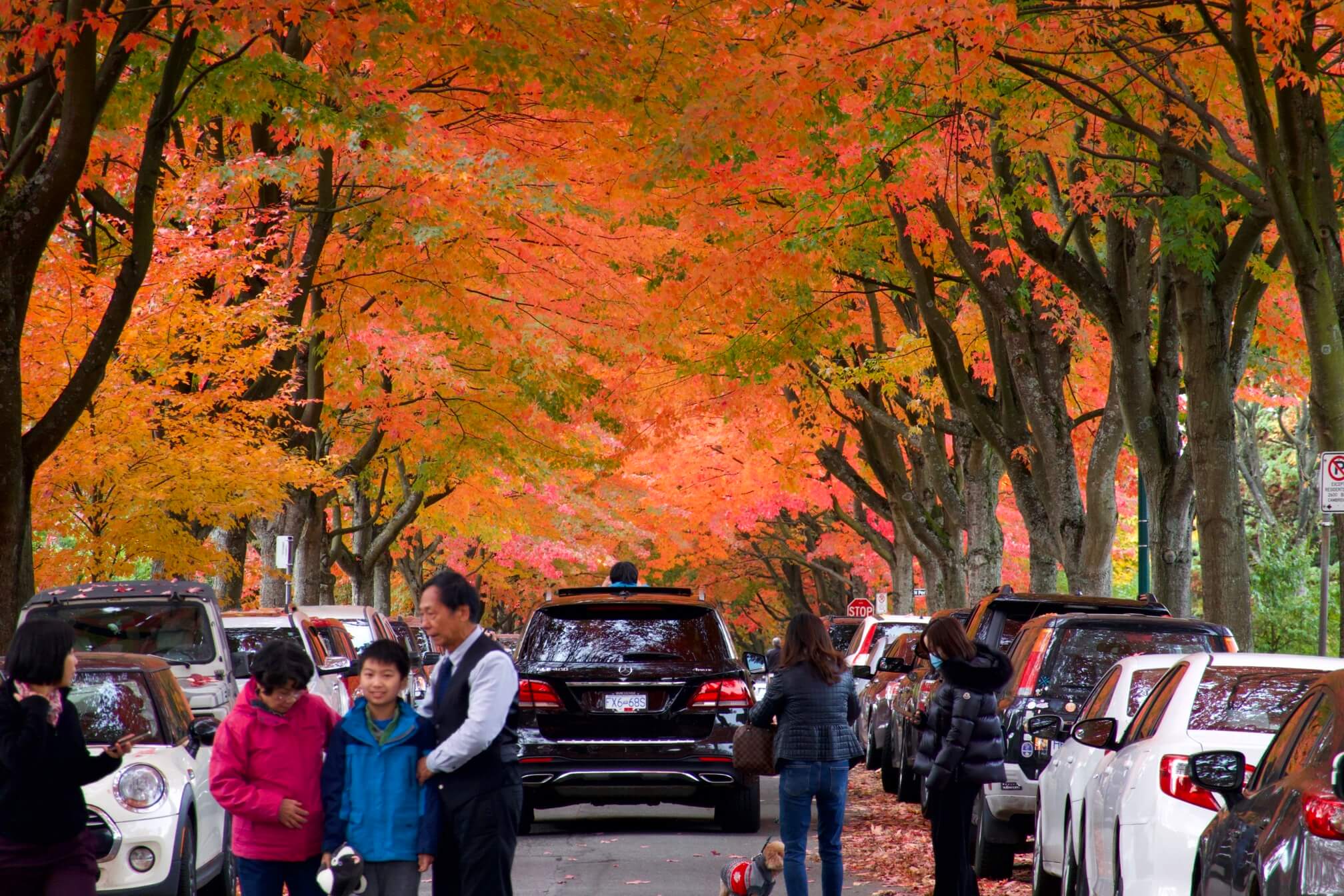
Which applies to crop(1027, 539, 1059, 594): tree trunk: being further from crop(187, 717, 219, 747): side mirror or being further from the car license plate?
crop(187, 717, 219, 747): side mirror

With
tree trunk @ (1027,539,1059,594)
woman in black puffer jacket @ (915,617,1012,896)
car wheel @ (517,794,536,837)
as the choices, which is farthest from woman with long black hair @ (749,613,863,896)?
tree trunk @ (1027,539,1059,594)

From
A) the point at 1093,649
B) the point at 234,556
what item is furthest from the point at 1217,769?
the point at 234,556

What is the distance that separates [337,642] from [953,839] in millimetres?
11050

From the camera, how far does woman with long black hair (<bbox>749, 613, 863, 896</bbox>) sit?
9.22 metres

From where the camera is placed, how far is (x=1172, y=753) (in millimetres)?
7875

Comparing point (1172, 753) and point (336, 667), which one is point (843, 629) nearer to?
point (336, 667)

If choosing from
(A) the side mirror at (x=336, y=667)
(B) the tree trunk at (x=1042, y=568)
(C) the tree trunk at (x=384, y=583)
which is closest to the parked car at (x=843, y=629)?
(B) the tree trunk at (x=1042, y=568)

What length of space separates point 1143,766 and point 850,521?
33.5 meters

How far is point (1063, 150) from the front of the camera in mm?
16953

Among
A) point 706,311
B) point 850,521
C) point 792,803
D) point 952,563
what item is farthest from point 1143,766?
point 850,521

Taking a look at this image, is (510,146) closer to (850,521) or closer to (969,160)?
(969,160)

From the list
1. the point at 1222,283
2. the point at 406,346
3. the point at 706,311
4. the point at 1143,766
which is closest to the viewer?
the point at 1143,766

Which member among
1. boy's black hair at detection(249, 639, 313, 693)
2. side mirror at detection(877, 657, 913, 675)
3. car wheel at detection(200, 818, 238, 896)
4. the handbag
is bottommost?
car wheel at detection(200, 818, 238, 896)

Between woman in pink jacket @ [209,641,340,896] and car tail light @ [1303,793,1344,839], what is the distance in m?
3.50
